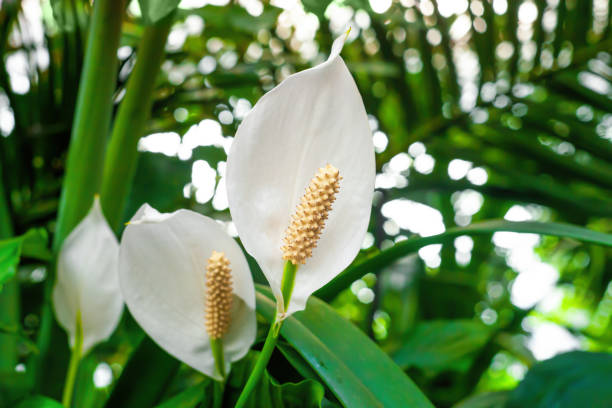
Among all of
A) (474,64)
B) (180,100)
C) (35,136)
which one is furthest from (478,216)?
(35,136)

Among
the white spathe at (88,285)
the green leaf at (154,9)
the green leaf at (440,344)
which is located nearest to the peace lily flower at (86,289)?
the white spathe at (88,285)

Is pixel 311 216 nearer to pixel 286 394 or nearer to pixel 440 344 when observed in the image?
pixel 286 394

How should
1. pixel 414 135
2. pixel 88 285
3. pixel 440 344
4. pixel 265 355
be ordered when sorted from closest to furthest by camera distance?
pixel 265 355
pixel 88 285
pixel 440 344
pixel 414 135

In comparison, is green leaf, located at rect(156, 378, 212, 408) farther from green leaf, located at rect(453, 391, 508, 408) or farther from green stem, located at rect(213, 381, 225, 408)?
green leaf, located at rect(453, 391, 508, 408)

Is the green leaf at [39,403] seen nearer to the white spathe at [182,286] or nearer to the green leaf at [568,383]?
the white spathe at [182,286]

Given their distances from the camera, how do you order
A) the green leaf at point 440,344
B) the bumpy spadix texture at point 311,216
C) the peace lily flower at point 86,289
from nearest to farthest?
the bumpy spadix texture at point 311,216 → the peace lily flower at point 86,289 → the green leaf at point 440,344

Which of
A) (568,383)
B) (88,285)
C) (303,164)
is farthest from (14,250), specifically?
(568,383)
